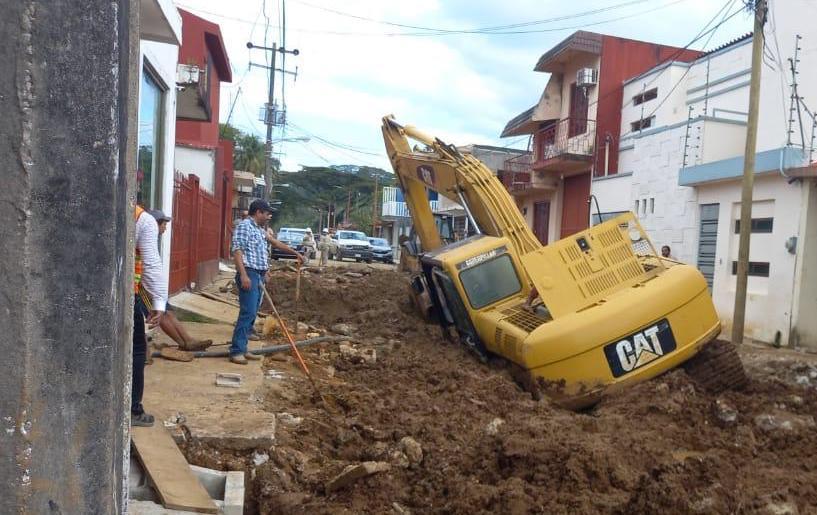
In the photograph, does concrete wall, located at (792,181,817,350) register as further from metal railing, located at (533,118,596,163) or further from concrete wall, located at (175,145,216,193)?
concrete wall, located at (175,145,216,193)

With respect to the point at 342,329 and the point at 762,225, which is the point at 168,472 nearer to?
the point at 342,329

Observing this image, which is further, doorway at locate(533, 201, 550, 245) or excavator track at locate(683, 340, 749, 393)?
doorway at locate(533, 201, 550, 245)

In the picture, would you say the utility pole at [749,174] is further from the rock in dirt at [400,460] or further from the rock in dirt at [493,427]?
the rock in dirt at [400,460]

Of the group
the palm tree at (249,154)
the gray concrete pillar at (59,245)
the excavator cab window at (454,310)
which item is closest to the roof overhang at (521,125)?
the excavator cab window at (454,310)

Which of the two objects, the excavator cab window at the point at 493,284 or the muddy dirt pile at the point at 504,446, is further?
the excavator cab window at the point at 493,284

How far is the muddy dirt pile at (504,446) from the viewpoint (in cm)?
419

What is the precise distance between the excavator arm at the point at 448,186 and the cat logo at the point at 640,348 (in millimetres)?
1820

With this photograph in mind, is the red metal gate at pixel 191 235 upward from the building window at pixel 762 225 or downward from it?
downward

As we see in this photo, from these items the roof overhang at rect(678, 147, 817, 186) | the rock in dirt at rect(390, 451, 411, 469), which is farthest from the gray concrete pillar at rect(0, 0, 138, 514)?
the roof overhang at rect(678, 147, 817, 186)

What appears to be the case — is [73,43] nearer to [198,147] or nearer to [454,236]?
[454,236]

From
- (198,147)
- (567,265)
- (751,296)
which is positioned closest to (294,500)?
(567,265)

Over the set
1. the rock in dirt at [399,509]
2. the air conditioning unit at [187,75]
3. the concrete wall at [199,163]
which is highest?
the air conditioning unit at [187,75]

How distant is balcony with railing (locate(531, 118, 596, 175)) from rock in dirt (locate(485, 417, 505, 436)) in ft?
56.4

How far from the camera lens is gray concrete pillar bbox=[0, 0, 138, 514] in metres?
2.10
